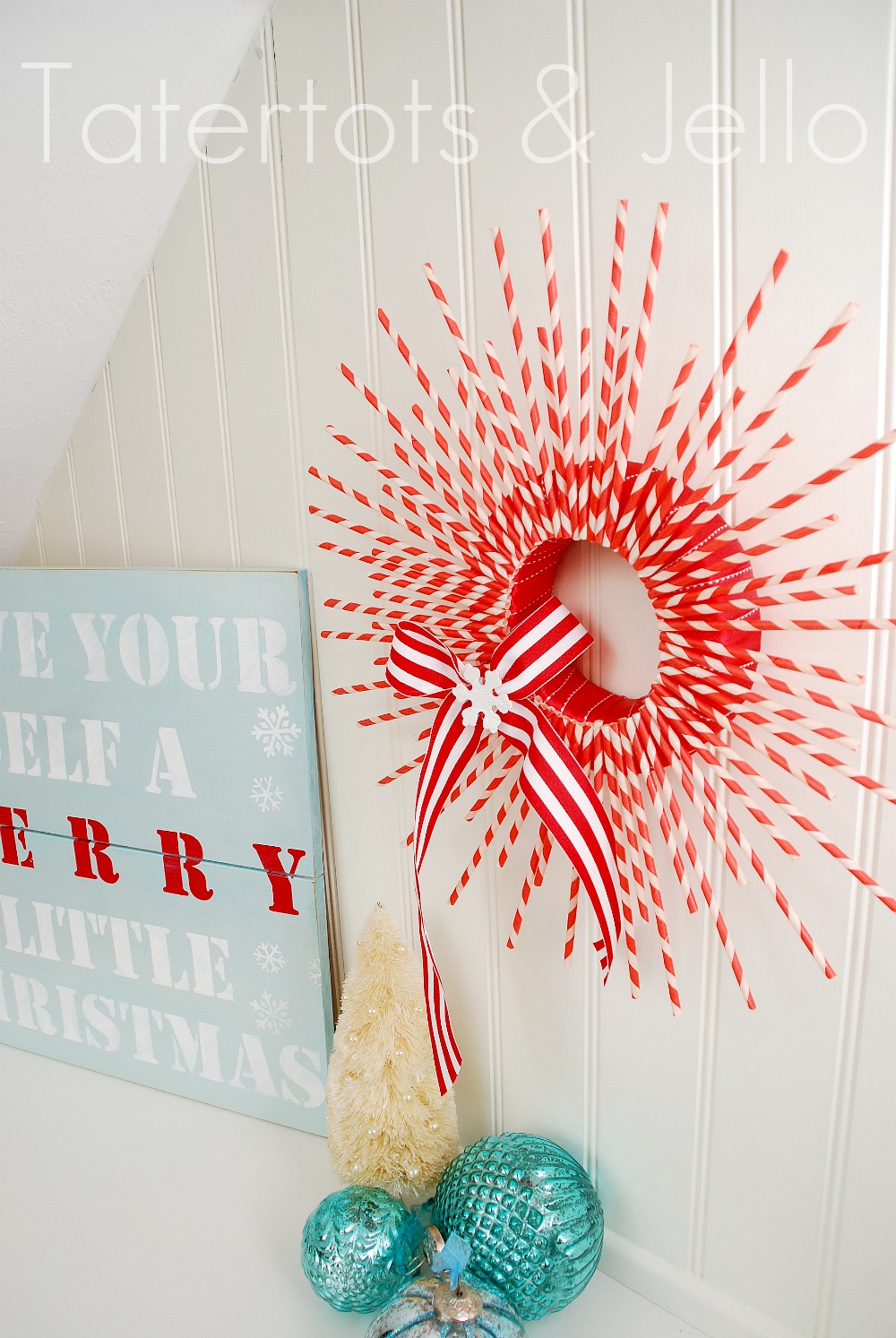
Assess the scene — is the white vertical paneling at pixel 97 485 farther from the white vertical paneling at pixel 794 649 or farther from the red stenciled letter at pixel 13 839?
the white vertical paneling at pixel 794 649

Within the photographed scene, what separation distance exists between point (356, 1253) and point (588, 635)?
580 mm

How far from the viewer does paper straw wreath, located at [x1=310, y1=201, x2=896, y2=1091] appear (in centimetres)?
70

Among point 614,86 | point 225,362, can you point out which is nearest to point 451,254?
point 614,86

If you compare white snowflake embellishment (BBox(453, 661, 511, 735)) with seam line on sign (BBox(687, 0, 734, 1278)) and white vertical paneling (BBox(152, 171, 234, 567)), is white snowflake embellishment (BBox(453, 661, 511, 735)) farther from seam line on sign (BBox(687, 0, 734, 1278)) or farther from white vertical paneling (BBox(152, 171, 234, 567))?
white vertical paneling (BBox(152, 171, 234, 567))

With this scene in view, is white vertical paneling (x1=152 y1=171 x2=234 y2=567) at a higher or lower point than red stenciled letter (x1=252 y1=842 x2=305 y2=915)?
higher

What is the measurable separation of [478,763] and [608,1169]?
1.35 feet

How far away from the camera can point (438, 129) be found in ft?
2.82

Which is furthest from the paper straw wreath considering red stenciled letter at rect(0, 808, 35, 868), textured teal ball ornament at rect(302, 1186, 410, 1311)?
red stenciled letter at rect(0, 808, 35, 868)

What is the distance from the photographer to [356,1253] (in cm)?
86

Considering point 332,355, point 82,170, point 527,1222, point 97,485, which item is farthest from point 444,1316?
point 82,170

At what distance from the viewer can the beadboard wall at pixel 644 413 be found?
69cm

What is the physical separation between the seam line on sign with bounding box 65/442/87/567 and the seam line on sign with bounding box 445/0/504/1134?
58 cm

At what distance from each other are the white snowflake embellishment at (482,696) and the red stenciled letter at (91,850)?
64cm

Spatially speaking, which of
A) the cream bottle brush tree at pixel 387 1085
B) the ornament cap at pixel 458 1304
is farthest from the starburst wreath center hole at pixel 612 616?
the ornament cap at pixel 458 1304
